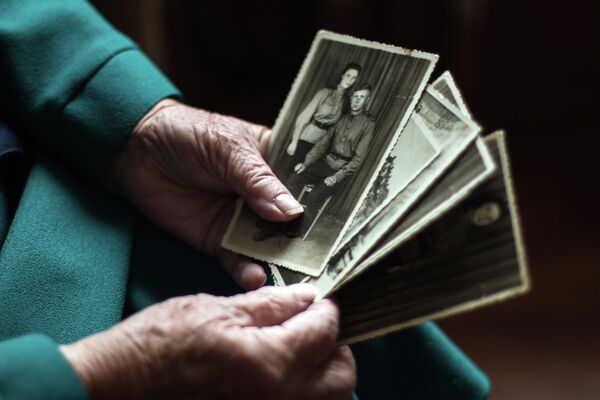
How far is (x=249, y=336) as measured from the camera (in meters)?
0.61

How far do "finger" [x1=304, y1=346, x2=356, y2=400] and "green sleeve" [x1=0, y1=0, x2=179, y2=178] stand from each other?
0.38m

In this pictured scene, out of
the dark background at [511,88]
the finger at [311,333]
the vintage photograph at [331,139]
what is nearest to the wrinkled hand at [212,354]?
the finger at [311,333]

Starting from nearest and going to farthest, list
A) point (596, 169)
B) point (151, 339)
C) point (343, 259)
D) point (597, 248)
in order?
point (151, 339), point (343, 259), point (597, 248), point (596, 169)

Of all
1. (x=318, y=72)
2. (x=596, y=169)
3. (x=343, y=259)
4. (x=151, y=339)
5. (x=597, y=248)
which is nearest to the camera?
(x=151, y=339)

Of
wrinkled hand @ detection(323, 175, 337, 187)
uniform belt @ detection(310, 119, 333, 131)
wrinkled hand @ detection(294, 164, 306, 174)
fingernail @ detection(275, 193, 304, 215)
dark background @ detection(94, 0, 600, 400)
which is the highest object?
uniform belt @ detection(310, 119, 333, 131)

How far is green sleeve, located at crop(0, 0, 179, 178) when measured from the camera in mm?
843

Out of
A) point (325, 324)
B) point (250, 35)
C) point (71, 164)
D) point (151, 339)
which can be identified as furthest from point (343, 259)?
point (250, 35)

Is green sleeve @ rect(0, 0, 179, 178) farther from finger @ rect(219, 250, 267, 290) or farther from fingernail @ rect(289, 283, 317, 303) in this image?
fingernail @ rect(289, 283, 317, 303)

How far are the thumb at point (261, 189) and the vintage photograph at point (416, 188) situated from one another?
0.26ft

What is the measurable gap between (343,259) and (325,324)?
0.28 ft

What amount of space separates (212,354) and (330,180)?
26 cm

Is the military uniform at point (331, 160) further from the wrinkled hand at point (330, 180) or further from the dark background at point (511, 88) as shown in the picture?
the dark background at point (511, 88)

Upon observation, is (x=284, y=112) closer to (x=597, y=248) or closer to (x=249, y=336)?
(x=249, y=336)

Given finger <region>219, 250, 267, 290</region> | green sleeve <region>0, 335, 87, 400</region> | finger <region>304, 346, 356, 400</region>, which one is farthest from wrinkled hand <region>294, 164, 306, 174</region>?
green sleeve <region>0, 335, 87, 400</region>
